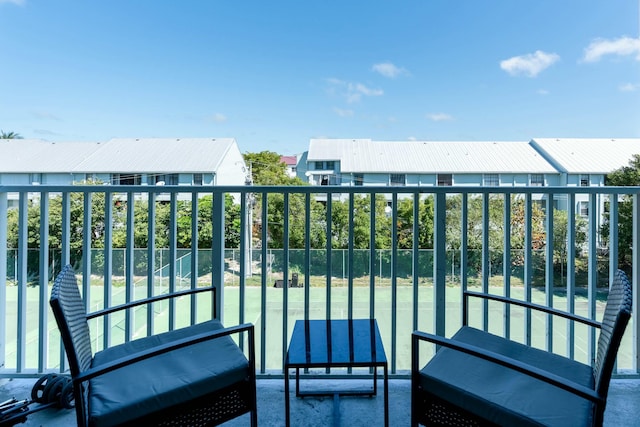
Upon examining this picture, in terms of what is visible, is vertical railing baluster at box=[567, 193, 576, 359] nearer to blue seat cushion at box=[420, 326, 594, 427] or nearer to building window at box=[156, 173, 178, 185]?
blue seat cushion at box=[420, 326, 594, 427]

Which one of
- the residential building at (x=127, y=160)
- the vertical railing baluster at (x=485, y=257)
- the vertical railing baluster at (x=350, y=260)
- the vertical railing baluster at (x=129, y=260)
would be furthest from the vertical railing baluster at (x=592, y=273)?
the residential building at (x=127, y=160)

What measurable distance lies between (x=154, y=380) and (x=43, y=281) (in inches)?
46.2

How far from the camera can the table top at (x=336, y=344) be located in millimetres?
1354

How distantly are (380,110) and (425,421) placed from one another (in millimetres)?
22393

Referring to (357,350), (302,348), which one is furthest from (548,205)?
(302,348)

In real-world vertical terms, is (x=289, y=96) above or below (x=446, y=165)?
above

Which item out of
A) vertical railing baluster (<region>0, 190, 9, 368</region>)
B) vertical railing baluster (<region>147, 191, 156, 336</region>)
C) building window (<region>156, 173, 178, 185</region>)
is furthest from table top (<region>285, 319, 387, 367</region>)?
building window (<region>156, 173, 178, 185</region>)

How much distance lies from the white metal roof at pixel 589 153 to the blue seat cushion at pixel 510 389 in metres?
9.56

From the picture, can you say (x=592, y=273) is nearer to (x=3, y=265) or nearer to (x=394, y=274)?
(x=394, y=274)

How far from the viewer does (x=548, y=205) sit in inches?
75.2

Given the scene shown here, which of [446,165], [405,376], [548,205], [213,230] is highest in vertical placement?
[446,165]

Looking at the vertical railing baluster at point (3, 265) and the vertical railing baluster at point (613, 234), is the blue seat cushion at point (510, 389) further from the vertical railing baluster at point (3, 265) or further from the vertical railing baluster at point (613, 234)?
the vertical railing baluster at point (3, 265)

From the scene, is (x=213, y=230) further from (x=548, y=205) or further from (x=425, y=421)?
(x=548, y=205)

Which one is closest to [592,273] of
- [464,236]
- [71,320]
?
[464,236]
